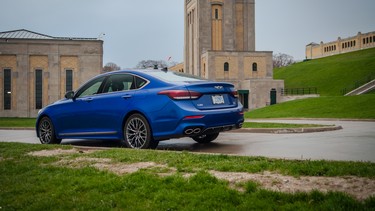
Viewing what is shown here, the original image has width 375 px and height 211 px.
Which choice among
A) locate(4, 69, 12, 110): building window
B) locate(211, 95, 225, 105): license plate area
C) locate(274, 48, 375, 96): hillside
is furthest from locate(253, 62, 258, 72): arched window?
locate(211, 95, 225, 105): license plate area

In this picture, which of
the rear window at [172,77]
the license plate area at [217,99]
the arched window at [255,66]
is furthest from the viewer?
the arched window at [255,66]

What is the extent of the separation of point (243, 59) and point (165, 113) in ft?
190

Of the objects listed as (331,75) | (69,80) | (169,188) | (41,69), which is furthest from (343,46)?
(169,188)

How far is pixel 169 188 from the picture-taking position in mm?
4297

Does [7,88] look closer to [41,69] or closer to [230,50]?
[41,69]

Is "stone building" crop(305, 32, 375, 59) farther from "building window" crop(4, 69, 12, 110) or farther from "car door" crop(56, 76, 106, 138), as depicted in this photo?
"car door" crop(56, 76, 106, 138)

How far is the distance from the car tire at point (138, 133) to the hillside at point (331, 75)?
58.1 m

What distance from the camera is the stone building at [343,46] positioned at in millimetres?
100375

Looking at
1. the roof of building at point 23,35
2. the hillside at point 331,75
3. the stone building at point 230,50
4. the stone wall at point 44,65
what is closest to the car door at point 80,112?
the stone wall at point 44,65

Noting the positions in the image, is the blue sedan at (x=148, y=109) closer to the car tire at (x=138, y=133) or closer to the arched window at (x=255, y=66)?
the car tire at (x=138, y=133)

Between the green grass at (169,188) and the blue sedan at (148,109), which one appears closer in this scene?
the green grass at (169,188)

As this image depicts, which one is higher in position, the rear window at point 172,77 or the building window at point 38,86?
the building window at point 38,86

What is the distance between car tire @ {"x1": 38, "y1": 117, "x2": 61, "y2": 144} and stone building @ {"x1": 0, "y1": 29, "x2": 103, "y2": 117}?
44.0m

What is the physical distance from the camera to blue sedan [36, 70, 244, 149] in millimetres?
7547
